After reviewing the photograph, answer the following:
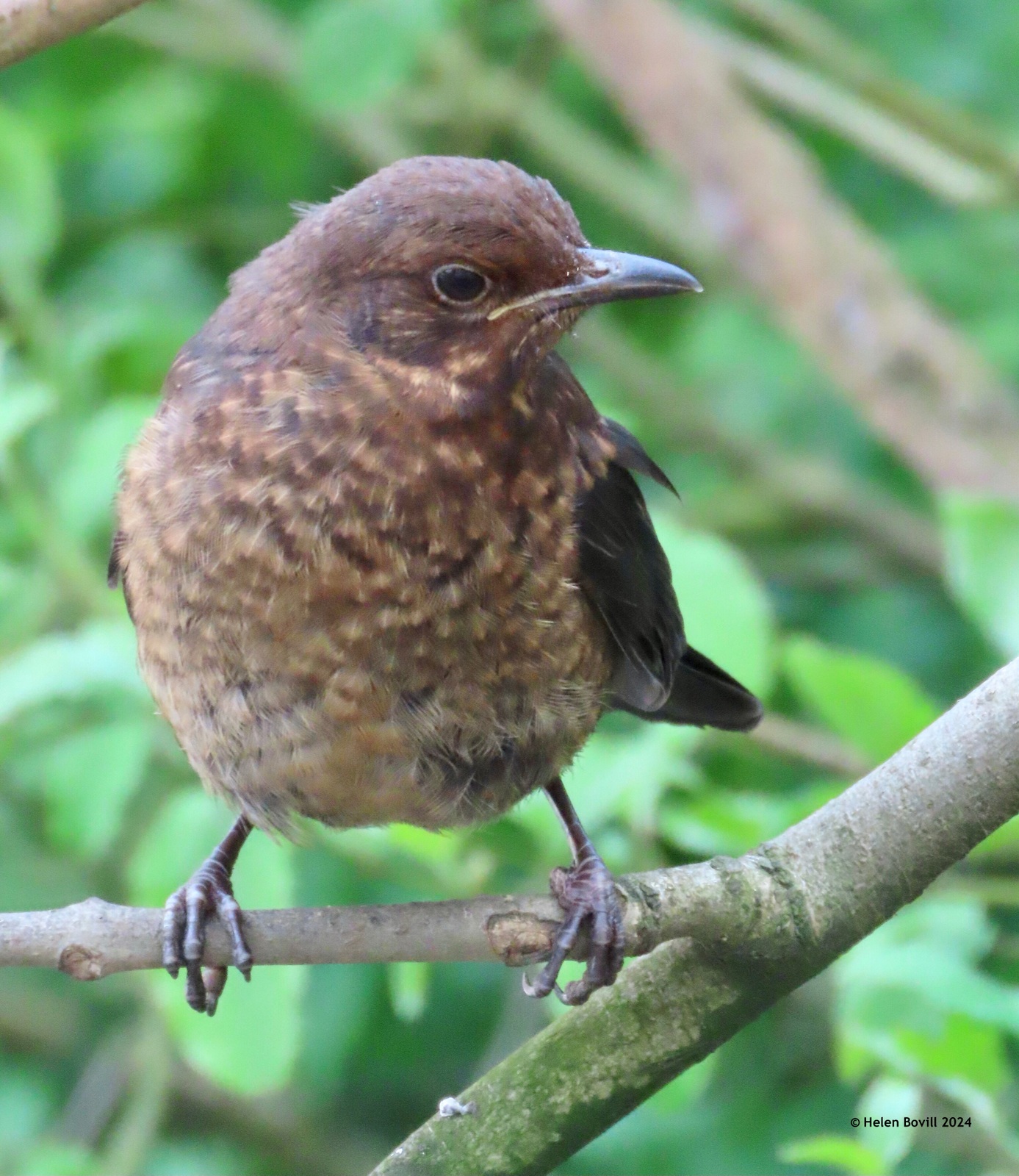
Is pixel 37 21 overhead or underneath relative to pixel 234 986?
overhead

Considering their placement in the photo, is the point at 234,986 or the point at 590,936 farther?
the point at 234,986

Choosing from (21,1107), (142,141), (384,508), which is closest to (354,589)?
(384,508)

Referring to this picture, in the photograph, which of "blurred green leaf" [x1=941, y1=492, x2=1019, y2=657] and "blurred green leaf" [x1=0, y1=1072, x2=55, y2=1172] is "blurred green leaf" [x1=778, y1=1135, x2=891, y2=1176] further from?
"blurred green leaf" [x1=0, y1=1072, x2=55, y2=1172]

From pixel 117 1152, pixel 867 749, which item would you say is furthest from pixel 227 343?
pixel 117 1152

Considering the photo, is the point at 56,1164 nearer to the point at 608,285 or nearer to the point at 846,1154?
the point at 846,1154

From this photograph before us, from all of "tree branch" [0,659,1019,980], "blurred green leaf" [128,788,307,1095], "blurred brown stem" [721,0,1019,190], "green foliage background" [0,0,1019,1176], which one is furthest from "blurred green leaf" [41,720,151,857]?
"blurred brown stem" [721,0,1019,190]

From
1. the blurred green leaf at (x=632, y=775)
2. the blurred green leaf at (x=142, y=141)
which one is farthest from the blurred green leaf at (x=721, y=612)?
the blurred green leaf at (x=142, y=141)
